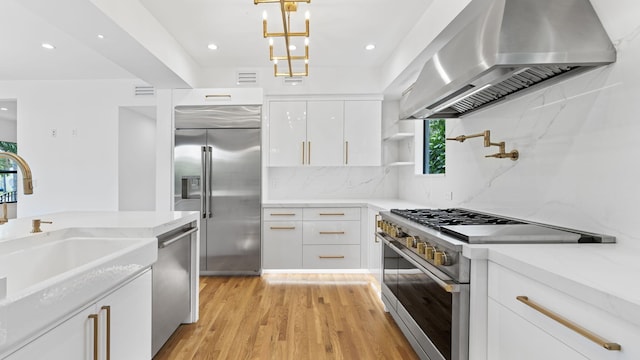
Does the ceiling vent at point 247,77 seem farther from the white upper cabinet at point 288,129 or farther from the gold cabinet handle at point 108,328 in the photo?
the gold cabinet handle at point 108,328

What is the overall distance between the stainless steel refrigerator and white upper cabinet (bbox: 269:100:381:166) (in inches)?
13.4

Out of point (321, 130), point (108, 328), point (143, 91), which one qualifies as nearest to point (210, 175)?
point (321, 130)

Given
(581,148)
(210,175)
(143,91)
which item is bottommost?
(210,175)

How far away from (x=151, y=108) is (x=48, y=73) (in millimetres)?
1355

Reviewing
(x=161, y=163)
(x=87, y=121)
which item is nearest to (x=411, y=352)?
(x=161, y=163)

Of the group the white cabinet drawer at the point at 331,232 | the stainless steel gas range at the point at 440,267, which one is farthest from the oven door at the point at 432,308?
the white cabinet drawer at the point at 331,232

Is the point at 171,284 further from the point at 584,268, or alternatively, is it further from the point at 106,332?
the point at 584,268

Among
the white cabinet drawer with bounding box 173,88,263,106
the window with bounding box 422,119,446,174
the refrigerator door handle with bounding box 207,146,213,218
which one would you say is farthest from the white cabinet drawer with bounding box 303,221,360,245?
the white cabinet drawer with bounding box 173,88,263,106

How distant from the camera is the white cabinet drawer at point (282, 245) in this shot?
378cm

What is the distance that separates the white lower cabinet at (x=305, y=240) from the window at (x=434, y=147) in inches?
43.5

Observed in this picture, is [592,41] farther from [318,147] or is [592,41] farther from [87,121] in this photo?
[87,121]

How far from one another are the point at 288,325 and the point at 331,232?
1.44 m

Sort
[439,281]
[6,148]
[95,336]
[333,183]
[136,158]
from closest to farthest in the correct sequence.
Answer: [95,336] < [439,281] < [333,183] < [136,158] < [6,148]

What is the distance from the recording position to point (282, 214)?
12.4 ft
